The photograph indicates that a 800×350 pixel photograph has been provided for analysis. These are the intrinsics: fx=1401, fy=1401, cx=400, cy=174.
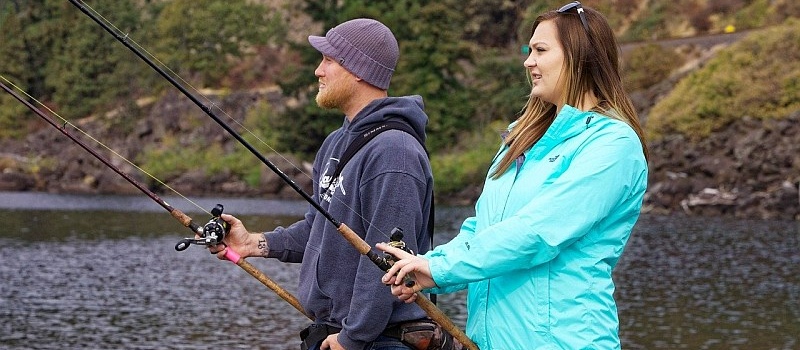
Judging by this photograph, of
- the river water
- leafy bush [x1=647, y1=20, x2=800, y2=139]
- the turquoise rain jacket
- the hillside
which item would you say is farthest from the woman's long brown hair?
leafy bush [x1=647, y1=20, x2=800, y2=139]

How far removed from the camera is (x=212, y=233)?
201 inches

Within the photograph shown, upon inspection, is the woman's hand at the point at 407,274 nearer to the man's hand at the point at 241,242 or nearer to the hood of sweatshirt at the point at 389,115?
the hood of sweatshirt at the point at 389,115

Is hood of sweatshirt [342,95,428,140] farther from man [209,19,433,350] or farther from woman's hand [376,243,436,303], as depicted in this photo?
woman's hand [376,243,436,303]

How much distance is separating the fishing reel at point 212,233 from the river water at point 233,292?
11710 mm

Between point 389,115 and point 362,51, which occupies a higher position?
point 362,51

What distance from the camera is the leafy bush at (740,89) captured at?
5119cm

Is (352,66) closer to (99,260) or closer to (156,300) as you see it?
(156,300)

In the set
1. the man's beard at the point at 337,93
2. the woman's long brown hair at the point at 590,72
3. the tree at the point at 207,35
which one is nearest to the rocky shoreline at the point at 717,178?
the tree at the point at 207,35

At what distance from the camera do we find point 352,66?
5043 mm

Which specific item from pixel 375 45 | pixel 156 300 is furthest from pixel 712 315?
pixel 375 45

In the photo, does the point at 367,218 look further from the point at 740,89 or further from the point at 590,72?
the point at 740,89

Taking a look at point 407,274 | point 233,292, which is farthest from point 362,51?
point 233,292

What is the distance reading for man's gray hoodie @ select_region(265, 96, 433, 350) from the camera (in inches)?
183

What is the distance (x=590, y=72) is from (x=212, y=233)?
167 centimetres
